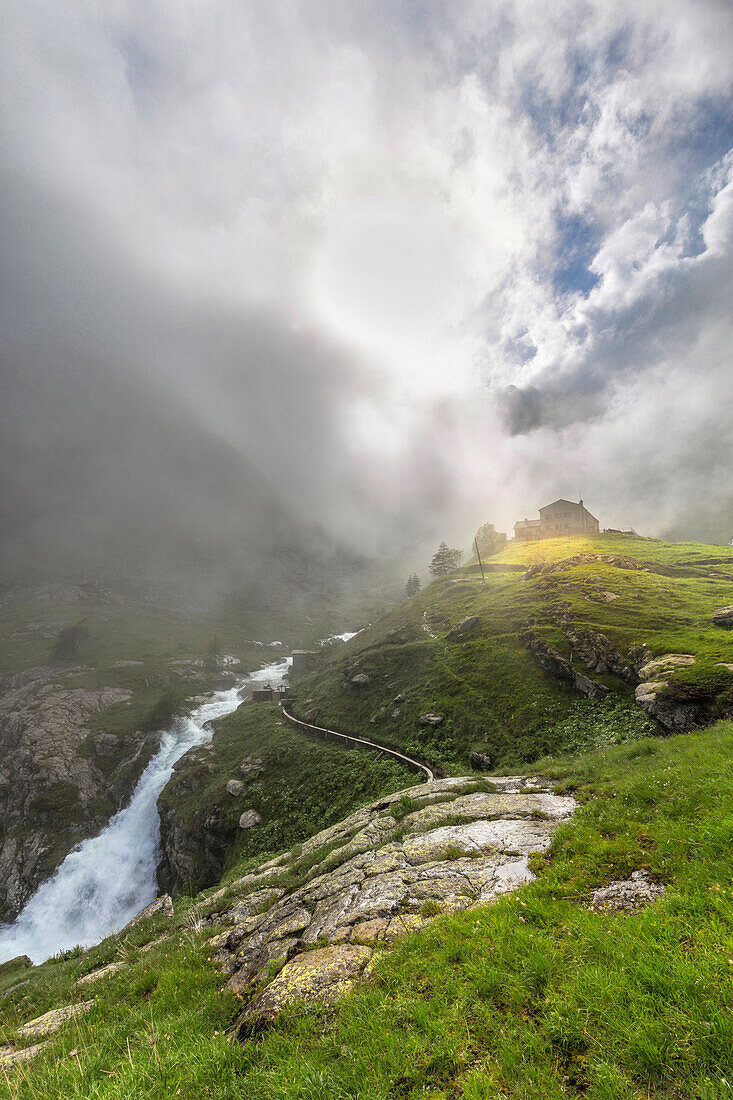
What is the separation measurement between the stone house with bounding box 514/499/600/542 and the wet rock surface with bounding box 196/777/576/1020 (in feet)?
434

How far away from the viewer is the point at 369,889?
10469 millimetres

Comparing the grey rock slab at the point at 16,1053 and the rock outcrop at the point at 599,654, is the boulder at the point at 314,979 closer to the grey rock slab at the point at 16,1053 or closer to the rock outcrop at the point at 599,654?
the grey rock slab at the point at 16,1053

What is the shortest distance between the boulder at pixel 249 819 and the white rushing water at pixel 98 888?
820 inches

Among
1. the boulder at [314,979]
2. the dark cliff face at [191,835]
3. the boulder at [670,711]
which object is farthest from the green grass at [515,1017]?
the dark cliff face at [191,835]

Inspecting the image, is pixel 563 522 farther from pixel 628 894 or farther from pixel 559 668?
pixel 628 894

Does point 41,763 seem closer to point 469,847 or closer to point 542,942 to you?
point 469,847

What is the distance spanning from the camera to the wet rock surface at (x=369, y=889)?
25.2ft

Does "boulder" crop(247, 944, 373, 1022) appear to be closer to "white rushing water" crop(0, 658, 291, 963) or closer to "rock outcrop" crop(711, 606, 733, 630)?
"rock outcrop" crop(711, 606, 733, 630)

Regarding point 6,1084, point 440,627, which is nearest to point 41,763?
point 440,627

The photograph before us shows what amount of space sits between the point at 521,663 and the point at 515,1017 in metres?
44.1

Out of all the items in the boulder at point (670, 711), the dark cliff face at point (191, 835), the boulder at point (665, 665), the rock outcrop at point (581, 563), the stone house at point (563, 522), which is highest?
the stone house at point (563, 522)

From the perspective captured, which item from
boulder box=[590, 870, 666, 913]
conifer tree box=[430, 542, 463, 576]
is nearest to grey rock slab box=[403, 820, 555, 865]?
boulder box=[590, 870, 666, 913]

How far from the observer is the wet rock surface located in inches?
303

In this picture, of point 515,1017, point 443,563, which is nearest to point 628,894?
point 515,1017
